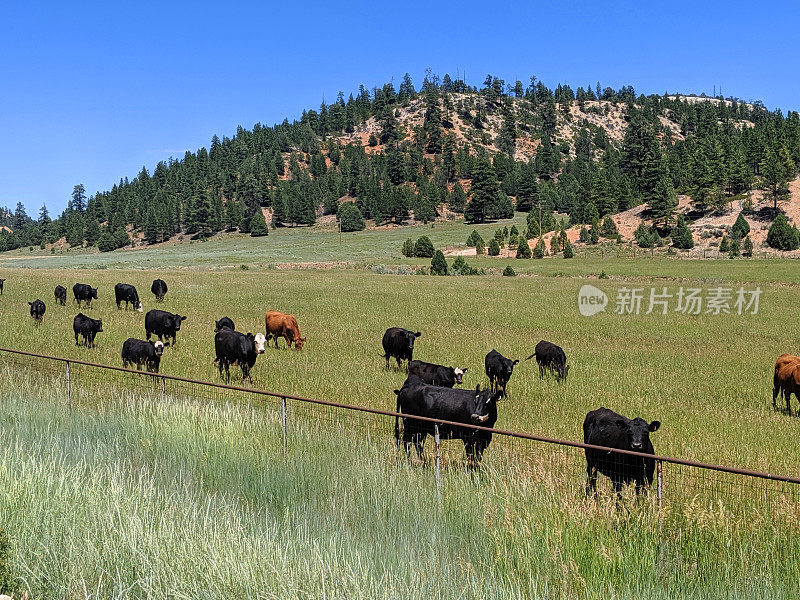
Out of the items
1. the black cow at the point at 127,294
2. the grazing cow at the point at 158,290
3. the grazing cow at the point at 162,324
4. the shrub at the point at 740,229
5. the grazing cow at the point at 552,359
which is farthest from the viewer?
the shrub at the point at 740,229

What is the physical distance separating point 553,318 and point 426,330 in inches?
294

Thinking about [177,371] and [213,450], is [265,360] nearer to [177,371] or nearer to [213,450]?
[177,371]

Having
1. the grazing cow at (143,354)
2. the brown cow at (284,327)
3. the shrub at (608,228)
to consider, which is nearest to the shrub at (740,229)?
the shrub at (608,228)

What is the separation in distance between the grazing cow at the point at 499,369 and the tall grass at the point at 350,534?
22.3ft

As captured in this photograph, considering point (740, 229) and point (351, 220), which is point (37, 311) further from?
point (351, 220)

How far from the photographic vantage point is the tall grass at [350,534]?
5137 millimetres

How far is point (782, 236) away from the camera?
77.3 metres

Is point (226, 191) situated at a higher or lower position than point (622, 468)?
higher

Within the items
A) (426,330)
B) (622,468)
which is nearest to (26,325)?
(426,330)

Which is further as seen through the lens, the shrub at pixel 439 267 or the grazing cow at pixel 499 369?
the shrub at pixel 439 267

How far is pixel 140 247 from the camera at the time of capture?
149 m

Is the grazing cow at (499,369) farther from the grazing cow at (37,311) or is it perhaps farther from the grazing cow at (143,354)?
the grazing cow at (37,311)

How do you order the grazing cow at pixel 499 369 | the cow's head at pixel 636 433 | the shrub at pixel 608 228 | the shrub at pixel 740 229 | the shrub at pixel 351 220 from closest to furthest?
1. the cow's head at pixel 636 433
2. the grazing cow at pixel 499 369
3. the shrub at pixel 740 229
4. the shrub at pixel 608 228
5. the shrub at pixel 351 220

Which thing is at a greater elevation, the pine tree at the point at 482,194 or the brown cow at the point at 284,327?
the pine tree at the point at 482,194
